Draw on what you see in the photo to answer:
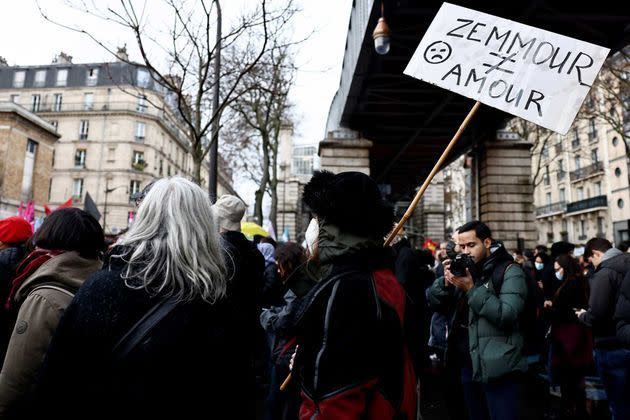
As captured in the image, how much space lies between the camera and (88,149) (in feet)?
181

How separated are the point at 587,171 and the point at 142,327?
5477 centimetres

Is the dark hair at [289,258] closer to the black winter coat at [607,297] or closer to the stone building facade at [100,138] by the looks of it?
the black winter coat at [607,297]

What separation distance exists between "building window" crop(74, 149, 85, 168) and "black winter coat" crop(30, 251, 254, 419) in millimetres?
60483

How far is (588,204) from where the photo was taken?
45875 millimetres

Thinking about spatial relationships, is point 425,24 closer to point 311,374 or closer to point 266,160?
point 311,374

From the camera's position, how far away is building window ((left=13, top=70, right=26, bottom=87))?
6305 centimetres

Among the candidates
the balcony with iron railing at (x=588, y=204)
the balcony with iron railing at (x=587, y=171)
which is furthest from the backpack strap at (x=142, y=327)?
the balcony with iron railing at (x=587, y=171)

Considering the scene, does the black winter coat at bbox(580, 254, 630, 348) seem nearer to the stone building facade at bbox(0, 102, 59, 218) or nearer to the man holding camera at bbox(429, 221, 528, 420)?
the man holding camera at bbox(429, 221, 528, 420)

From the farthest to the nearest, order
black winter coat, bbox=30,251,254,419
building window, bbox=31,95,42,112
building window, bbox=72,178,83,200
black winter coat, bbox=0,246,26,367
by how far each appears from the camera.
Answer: building window, bbox=31,95,42,112 < building window, bbox=72,178,83,200 < black winter coat, bbox=0,246,26,367 < black winter coat, bbox=30,251,254,419

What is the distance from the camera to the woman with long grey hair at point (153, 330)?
5.02ft

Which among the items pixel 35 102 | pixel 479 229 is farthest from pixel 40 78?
pixel 479 229

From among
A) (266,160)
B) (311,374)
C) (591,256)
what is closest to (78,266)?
(311,374)

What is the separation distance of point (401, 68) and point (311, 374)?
12.9m

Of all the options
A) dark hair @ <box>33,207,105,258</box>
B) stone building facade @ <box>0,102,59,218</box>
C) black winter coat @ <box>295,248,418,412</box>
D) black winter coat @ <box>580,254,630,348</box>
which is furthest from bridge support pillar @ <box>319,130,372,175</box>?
stone building facade @ <box>0,102,59,218</box>
